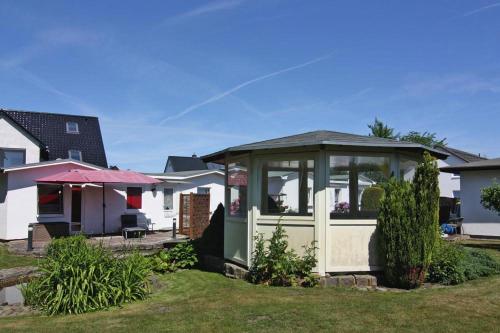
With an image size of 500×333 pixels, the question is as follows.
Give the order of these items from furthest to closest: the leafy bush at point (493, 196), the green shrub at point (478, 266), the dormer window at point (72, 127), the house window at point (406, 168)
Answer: the dormer window at point (72, 127) → the leafy bush at point (493, 196) → the house window at point (406, 168) → the green shrub at point (478, 266)

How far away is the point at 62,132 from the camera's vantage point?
27.8m

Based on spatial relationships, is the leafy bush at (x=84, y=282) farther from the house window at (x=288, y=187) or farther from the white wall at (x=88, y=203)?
the white wall at (x=88, y=203)

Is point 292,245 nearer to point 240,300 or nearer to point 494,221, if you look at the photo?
point 240,300

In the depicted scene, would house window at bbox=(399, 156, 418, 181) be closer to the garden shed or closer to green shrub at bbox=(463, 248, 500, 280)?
the garden shed

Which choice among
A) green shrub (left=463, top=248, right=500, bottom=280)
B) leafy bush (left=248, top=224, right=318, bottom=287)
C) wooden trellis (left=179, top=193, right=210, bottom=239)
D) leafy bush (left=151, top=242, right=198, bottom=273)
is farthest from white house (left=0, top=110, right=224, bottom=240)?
green shrub (left=463, top=248, right=500, bottom=280)

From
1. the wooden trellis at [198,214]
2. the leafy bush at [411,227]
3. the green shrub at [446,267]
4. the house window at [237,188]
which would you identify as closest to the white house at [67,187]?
the wooden trellis at [198,214]

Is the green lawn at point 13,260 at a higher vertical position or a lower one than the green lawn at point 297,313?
lower

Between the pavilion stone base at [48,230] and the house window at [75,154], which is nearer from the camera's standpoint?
Answer: the pavilion stone base at [48,230]

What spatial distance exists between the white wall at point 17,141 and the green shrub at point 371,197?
66.7 feet

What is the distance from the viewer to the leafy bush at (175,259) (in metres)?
10.8

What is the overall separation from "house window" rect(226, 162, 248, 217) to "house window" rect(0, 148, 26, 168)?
1746cm

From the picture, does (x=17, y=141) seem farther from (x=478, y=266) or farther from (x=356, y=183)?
(x=478, y=266)

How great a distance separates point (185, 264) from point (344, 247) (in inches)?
166

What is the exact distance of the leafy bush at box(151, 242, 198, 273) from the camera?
1077cm
